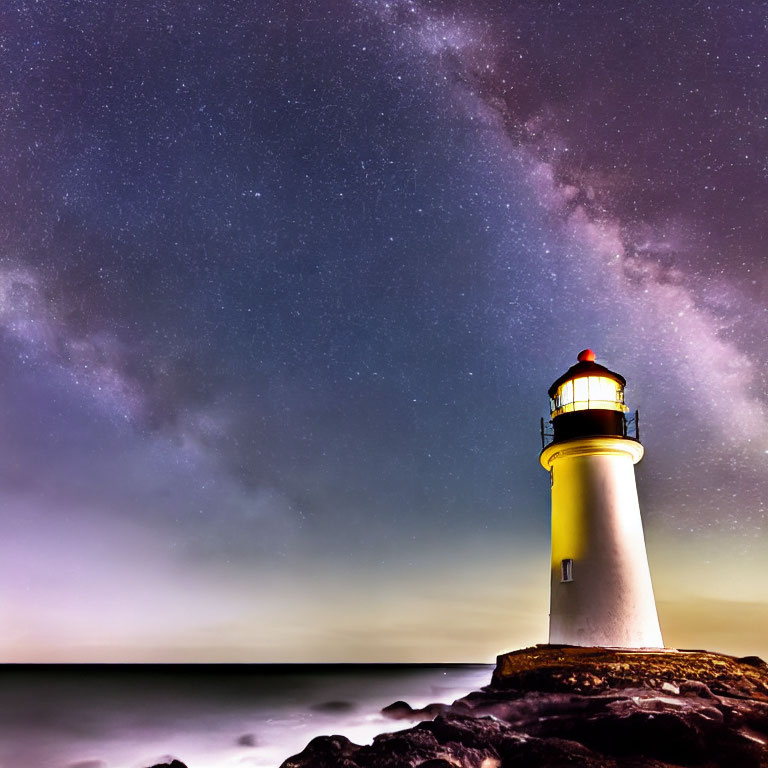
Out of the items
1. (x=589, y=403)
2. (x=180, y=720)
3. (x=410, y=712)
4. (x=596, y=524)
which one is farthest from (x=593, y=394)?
(x=180, y=720)

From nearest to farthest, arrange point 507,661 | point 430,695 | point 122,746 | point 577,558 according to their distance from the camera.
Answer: point 507,661, point 577,558, point 122,746, point 430,695

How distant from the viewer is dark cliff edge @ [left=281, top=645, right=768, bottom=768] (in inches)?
235

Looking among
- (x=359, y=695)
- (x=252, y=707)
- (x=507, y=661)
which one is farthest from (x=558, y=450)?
(x=359, y=695)

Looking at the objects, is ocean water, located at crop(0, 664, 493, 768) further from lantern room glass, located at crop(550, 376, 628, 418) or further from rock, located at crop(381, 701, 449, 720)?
lantern room glass, located at crop(550, 376, 628, 418)

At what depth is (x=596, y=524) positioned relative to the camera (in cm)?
945

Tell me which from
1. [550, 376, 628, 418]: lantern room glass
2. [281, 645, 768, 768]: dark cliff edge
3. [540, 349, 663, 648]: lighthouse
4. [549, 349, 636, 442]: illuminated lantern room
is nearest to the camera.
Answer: [281, 645, 768, 768]: dark cliff edge

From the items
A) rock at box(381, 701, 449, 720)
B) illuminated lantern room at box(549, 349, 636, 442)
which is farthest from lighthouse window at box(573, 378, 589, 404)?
rock at box(381, 701, 449, 720)

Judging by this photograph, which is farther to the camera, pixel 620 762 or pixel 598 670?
pixel 598 670

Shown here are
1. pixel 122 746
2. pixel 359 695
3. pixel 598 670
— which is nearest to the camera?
pixel 598 670

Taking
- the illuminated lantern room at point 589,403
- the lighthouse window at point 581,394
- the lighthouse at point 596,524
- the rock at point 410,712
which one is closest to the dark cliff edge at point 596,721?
the lighthouse at point 596,524

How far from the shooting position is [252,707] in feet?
83.6

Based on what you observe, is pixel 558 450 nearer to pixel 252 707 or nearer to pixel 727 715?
pixel 727 715

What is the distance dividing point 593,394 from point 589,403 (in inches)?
6.2

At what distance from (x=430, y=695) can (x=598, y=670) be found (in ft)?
106
